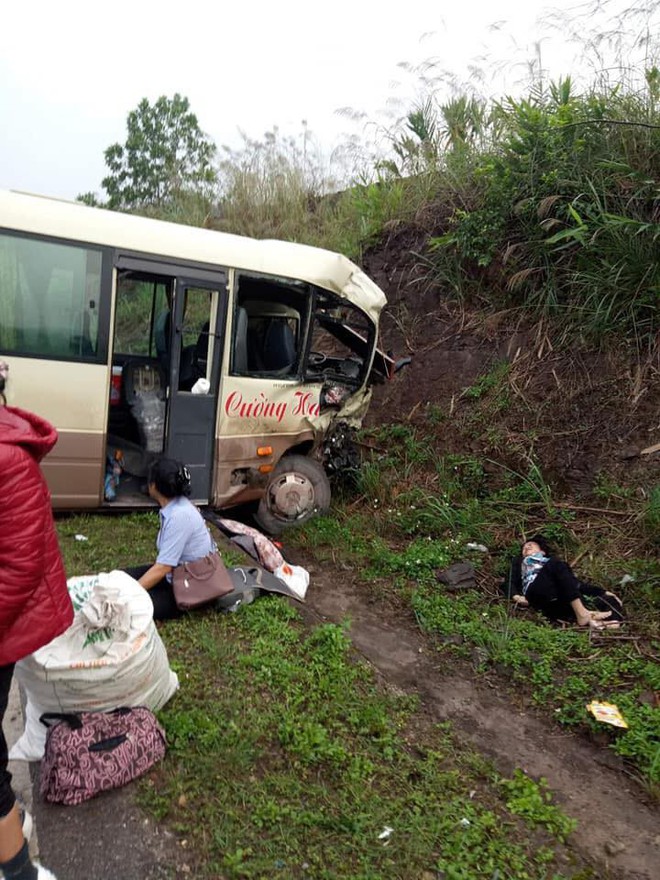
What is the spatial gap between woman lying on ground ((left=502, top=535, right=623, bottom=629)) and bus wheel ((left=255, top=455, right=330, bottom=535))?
2319mm

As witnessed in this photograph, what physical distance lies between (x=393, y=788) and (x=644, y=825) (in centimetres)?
121

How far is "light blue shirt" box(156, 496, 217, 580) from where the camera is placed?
3855mm

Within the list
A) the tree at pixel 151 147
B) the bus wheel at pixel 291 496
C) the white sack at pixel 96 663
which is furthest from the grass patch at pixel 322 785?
the tree at pixel 151 147

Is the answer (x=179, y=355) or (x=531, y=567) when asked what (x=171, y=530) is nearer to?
(x=179, y=355)

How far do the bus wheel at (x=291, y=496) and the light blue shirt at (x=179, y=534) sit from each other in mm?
2640

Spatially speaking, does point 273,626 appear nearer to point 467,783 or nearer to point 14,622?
point 467,783

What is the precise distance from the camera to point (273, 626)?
411 cm

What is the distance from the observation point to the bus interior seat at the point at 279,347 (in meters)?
6.71

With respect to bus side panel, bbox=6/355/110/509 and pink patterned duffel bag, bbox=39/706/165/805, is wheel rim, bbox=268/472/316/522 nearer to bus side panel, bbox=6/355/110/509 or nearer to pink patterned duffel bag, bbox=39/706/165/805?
bus side panel, bbox=6/355/110/509

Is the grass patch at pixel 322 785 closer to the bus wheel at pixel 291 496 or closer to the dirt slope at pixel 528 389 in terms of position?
the bus wheel at pixel 291 496

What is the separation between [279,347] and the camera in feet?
22.2

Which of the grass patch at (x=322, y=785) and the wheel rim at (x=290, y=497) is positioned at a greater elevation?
the wheel rim at (x=290, y=497)

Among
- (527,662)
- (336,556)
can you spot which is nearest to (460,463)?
(336,556)

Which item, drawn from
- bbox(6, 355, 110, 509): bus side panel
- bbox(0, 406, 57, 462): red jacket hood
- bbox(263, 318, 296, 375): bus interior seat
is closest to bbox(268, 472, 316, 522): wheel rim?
bbox(263, 318, 296, 375): bus interior seat
